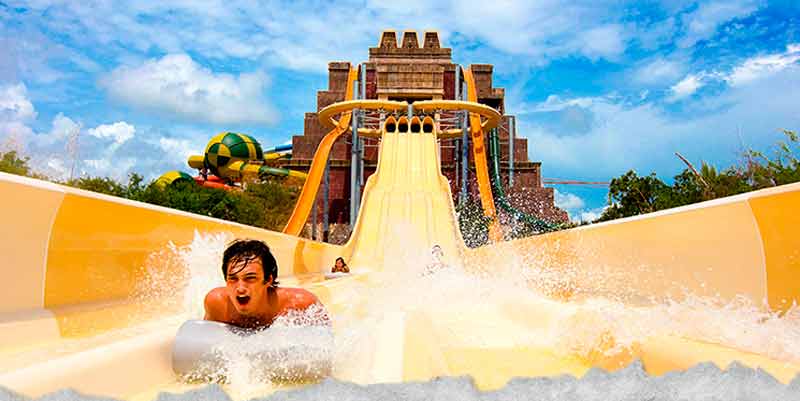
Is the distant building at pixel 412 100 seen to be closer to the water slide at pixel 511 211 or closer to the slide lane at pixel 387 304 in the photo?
the water slide at pixel 511 211

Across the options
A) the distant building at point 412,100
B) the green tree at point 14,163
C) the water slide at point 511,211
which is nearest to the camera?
the green tree at point 14,163

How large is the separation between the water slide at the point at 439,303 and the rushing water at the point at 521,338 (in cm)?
1

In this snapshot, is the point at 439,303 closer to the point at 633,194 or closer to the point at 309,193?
the point at 309,193

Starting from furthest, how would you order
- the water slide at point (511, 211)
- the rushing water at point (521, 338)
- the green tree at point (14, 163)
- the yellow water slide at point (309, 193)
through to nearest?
the water slide at point (511, 211), the yellow water slide at point (309, 193), the green tree at point (14, 163), the rushing water at point (521, 338)

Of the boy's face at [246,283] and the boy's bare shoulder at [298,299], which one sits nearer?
the boy's face at [246,283]

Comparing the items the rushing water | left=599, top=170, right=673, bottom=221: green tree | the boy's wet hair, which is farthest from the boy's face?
left=599, top=170, right=673, bottom=221: green tree

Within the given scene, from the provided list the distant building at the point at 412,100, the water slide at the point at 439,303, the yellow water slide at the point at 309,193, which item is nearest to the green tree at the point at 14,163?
the yellow water slide at the point at 309,193

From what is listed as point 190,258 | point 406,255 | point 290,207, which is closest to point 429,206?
point 406,255

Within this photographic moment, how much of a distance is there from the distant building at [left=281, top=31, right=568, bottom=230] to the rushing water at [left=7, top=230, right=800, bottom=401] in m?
11.1

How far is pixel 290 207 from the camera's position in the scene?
14422 millimetres

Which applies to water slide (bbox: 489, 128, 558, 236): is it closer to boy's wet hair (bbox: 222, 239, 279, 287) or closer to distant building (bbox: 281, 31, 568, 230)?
distant building (bbox: 281, 31, 568, 230)

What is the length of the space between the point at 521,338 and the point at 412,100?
600 inches

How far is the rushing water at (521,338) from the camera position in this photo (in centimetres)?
126

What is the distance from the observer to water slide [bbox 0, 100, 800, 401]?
1.68m
